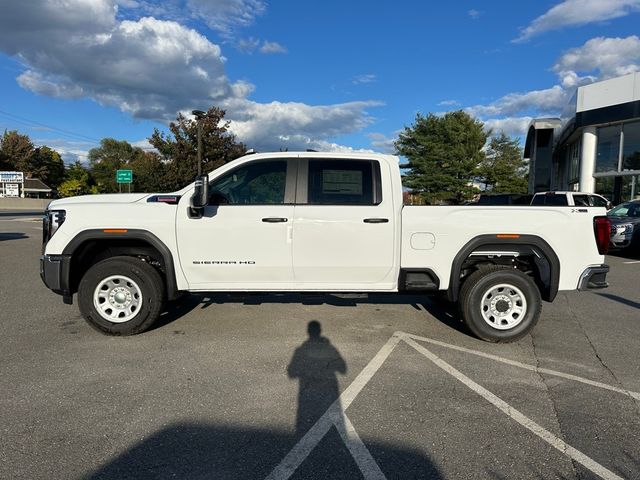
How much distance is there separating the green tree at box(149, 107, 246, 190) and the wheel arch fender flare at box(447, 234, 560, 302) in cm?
2678

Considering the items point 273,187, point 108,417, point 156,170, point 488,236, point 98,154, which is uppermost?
point 98,154

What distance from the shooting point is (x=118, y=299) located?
A: 5.41 metres

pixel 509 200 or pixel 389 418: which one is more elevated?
pixel 509 200

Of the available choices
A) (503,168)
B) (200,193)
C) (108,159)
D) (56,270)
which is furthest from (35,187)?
(200,193)

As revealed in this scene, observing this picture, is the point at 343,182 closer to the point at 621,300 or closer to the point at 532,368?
the point at 532,368

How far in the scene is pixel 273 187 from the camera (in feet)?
17.8

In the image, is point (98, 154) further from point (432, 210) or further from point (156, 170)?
point (432, 210)

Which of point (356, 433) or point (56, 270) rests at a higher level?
point (56, 270)

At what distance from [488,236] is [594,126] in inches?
806

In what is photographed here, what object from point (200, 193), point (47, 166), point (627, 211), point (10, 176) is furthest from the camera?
point (47, 166)

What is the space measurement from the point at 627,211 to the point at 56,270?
15.6 metres

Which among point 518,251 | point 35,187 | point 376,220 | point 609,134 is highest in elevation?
point 609,134

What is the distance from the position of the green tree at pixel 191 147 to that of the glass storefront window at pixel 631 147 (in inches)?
858

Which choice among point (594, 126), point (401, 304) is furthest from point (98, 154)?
point (401, 304)
